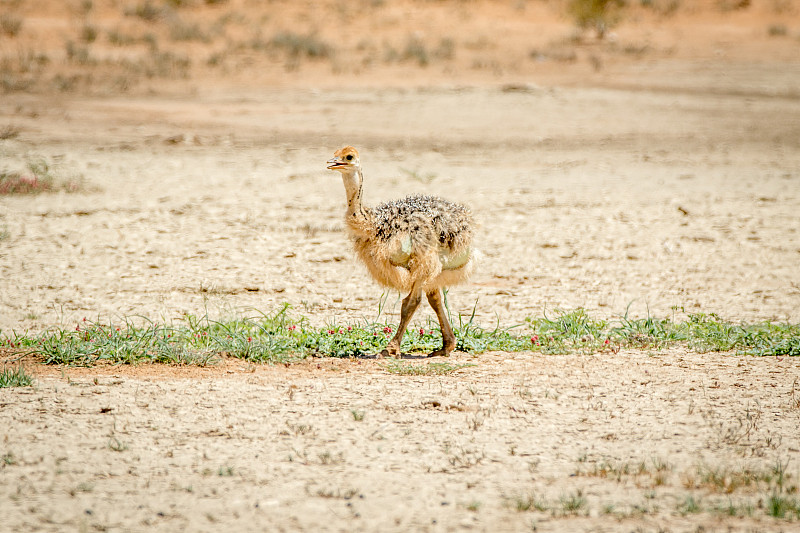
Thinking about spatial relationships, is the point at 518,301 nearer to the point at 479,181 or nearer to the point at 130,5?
the point at 479,181

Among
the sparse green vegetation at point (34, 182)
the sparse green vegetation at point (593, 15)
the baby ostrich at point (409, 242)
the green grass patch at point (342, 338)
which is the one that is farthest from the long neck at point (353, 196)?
the sparse green vegetation at point (593, 15)

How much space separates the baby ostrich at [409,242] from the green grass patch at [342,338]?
0.38 meters

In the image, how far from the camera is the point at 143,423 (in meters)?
5.37

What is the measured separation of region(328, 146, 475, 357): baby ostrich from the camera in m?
6.38

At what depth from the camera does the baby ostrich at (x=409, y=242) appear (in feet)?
20.9

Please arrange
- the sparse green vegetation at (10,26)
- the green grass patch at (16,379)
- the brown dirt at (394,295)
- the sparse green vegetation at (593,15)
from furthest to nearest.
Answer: the sparse green vegetation at (593,15) → the sparse green vegetation at (10,26) → the green grass patch at (16,379) → the brown dirt at (394,295)

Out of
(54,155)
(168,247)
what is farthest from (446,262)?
(54,155)

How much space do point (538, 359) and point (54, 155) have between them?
951cm

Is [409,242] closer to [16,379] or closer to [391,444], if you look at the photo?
[391,444]

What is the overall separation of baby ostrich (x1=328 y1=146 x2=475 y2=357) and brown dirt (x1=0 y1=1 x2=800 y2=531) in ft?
1.99

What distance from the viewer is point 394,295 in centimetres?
859

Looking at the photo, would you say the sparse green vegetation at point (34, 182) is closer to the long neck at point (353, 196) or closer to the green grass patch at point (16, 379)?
the green grass patch at point (16, 379)

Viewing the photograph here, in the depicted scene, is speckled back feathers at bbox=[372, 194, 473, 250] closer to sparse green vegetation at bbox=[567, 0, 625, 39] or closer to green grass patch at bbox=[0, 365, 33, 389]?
green grass patch at bbox=[0, 365, 33, 389]

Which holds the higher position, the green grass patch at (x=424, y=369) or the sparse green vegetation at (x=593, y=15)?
the sparse green vegetation at (x=593, y=15)
